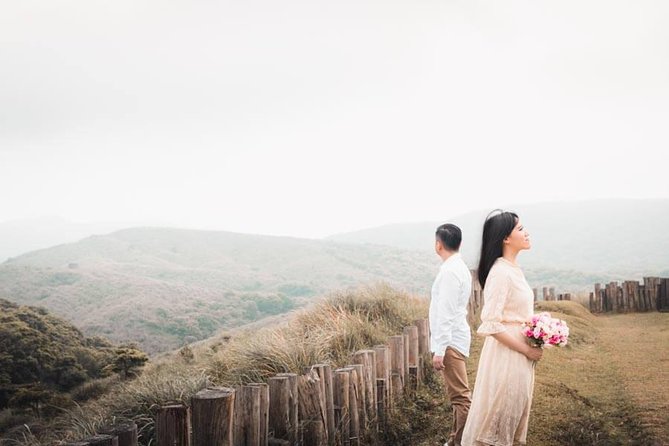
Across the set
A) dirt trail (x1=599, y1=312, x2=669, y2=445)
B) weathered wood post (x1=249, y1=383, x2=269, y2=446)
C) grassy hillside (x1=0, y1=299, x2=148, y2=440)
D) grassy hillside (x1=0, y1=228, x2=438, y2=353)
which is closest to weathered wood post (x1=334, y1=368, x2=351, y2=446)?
weathered wood post (x1=249, y1=383, x2=269, y2=446)

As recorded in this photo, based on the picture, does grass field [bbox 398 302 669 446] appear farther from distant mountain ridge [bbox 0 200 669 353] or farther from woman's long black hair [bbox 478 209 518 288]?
woman's long black hair [bbox 478 209 518 288]

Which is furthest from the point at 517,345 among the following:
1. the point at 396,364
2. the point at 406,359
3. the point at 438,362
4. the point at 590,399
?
the point at 590,399

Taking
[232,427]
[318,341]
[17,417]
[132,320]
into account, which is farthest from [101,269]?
[232,427]

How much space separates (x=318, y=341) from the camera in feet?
23.1

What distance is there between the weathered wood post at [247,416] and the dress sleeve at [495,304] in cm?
176

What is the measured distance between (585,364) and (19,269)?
43.5 m

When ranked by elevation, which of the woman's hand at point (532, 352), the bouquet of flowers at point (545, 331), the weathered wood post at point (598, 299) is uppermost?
the bouquet of flowers at point (545, 331)

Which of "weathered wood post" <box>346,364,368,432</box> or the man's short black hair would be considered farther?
"weathered wood post" <box>346,364,368,432</box>

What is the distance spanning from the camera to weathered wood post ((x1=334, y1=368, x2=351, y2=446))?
5036 millimetres

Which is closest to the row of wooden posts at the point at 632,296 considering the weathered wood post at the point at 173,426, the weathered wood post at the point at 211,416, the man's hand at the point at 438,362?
the man's hand at the point at 438,362

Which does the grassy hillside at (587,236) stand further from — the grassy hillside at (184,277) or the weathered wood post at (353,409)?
the weathered wood post at (353,409)

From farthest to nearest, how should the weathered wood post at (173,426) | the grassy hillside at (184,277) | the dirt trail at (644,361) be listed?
1. the grassy hillside at (184,277)
2. the dirt trail at (644,361)
3. the weathered wood post at (173,426)

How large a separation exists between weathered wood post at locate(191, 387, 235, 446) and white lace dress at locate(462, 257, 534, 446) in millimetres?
1840

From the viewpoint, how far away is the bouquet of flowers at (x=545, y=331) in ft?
11.9
